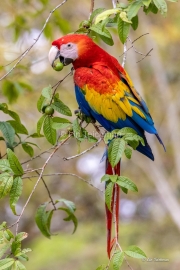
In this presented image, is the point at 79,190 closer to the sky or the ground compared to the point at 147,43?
closer to the ground

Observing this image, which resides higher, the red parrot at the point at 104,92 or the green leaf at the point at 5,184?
the red parrot at the point at 104,92

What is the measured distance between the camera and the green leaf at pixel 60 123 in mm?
1128

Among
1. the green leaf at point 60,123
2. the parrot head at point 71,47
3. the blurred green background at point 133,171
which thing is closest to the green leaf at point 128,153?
the green leaf at point 60,123

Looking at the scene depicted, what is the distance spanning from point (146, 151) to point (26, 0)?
88 cm

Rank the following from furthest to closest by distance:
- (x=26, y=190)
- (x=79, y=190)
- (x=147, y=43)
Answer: (x=79, y=190) < (x=26, y=190) < (x=147, y=43)

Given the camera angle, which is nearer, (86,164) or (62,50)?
(62,50)

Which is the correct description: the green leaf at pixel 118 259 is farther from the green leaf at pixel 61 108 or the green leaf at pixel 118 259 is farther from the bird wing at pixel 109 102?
the bird wing at pixel 109 102

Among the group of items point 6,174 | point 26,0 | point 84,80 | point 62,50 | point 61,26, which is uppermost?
point 26,0

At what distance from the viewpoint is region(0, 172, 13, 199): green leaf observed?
100 cm

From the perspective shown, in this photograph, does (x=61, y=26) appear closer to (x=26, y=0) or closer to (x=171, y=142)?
(x=26, y=0)

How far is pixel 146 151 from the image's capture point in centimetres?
140

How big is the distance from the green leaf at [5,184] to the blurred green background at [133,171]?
2.42m

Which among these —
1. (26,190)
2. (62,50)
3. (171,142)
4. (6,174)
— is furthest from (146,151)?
(26,190)

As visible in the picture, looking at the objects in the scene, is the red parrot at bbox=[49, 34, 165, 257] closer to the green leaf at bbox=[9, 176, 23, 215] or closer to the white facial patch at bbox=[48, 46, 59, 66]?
the white facial patch at bbox=[48, 46, 59, 66]
